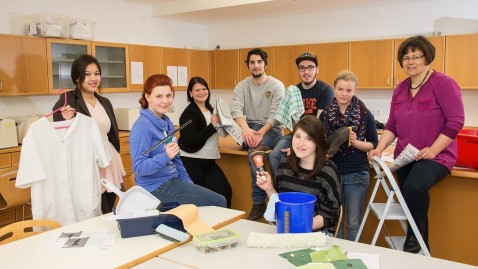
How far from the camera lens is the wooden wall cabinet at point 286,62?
5891mm

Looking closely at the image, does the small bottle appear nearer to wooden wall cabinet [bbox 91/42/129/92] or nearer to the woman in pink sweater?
the woman in pink sweater

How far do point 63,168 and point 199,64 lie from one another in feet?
14.3

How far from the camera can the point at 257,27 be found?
670cm

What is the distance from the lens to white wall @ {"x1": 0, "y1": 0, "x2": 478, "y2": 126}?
4.74 metres

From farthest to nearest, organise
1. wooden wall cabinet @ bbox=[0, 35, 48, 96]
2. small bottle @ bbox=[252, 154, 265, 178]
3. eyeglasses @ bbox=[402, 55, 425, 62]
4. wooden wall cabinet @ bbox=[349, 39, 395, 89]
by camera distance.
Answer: wooden wall cabinet @ bbox=[349, 39, 395, 89] < wooden wall cabinet @ bbox=[0, 35, 48, 96] < eyeglasses @ bbox=[402, 55, 425, 62] < small bottle @ bbox=[252, 154, 265, 178]

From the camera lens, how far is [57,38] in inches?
177

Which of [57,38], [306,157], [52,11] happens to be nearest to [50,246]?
[306,157]

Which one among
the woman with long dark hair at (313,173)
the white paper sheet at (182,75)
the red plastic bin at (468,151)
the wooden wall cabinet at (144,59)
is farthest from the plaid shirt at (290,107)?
the white paper sheet at (182,75)

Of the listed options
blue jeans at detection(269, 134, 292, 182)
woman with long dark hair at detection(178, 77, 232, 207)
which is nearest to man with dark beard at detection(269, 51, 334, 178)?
blue jeans at detection(269, 134, 292, 182)

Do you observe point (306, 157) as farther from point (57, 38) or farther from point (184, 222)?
point (57, 38)

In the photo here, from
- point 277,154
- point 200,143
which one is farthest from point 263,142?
point 200,143

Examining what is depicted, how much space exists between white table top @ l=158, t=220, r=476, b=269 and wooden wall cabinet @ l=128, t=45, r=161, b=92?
13.6 feet

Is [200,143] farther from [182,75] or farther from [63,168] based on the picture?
[182,75]

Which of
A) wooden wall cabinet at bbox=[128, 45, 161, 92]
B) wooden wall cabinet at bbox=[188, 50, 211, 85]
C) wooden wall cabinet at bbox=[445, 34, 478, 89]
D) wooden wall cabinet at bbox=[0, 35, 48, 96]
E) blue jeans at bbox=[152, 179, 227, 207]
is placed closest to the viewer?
blue jeans at bbox=[152, 179, 227, 207]
